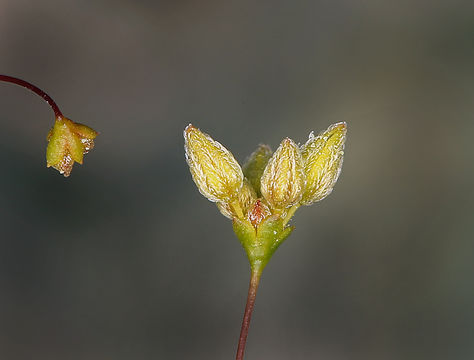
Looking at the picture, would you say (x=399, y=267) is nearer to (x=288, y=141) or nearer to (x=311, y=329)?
(x=311, y=329)

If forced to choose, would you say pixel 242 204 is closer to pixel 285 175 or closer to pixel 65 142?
pixel 285 175

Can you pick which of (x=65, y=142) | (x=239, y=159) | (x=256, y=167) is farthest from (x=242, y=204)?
(x=239, y=159)

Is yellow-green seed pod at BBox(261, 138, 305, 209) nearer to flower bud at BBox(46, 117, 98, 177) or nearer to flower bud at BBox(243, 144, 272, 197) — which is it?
flower bud at BBox(243, 144, 272, 197)

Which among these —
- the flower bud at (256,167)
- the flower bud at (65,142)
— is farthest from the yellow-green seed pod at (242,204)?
the flower bud at (65,142)

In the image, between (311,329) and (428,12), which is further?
(428,12)

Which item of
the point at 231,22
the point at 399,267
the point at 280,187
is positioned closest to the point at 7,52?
the point at 231,22
